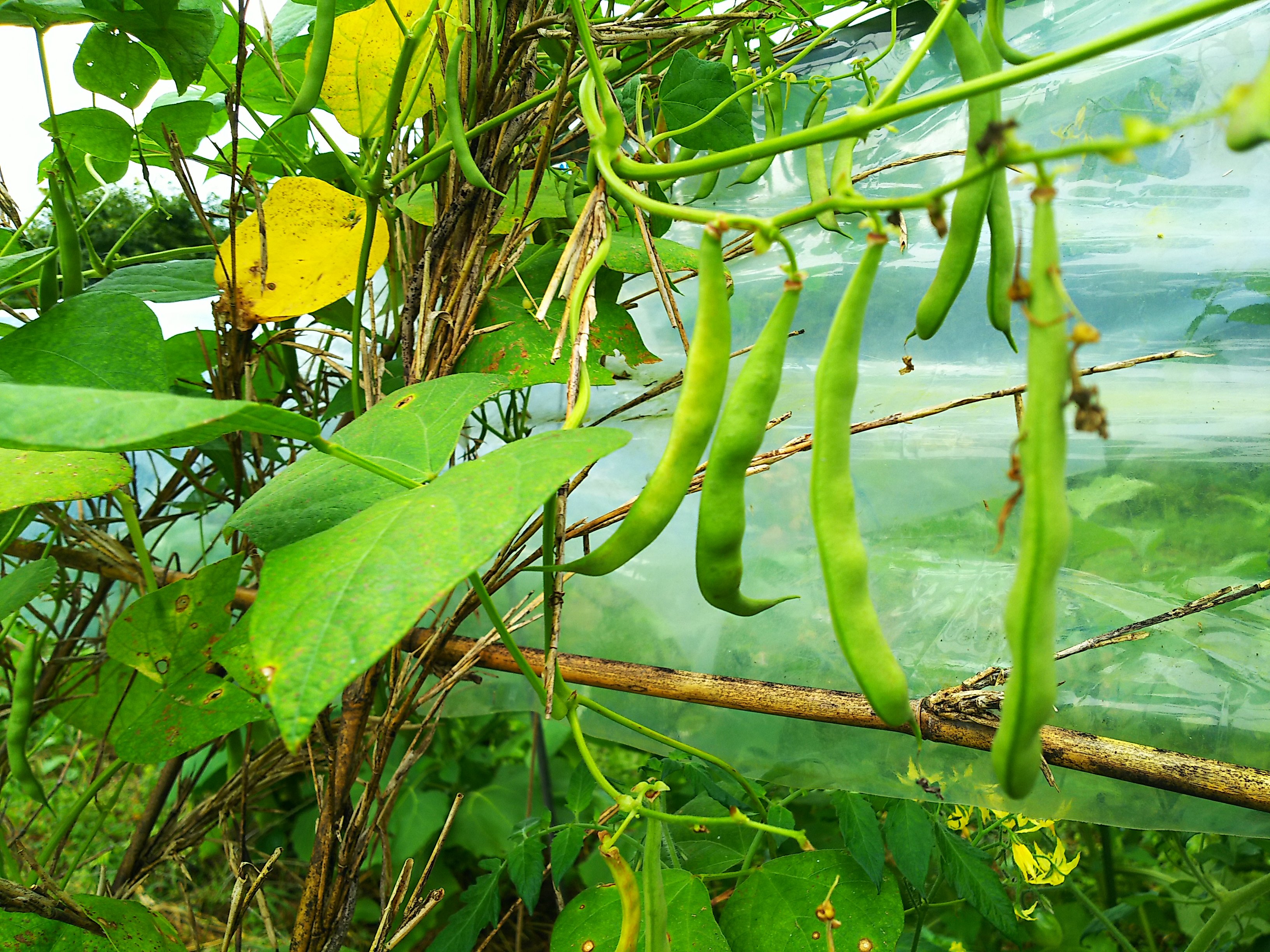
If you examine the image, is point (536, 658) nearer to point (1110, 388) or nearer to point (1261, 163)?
point (1110, 388)

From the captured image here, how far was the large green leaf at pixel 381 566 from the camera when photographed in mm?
308

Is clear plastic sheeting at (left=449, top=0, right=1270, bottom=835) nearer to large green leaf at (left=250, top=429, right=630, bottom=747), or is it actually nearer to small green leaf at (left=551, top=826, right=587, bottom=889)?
small green leaf at (left=551, top=826, right=587, bottom=889)

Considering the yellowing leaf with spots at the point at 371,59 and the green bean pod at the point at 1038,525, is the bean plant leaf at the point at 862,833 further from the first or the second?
the yellowing leaf with spots at the point at 371,59

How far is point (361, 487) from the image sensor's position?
52 centimetres

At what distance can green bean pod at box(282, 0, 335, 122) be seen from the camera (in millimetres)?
632

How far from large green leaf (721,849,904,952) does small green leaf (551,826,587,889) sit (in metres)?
0.16

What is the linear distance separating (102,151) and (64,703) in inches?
24.5

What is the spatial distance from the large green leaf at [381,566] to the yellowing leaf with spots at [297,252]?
41 cm

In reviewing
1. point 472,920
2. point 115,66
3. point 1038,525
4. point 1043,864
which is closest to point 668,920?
point 472,920

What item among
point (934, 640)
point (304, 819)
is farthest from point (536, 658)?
point (304, 819)

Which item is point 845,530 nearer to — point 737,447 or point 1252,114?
point 737,447

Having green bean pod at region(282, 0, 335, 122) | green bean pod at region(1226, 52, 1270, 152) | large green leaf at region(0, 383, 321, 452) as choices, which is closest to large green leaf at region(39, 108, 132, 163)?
green bean pod at region(282, 0, 335, 122)

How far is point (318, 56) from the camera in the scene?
637 millimetres

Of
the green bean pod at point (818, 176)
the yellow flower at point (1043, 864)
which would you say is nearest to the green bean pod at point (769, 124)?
the green bean pod at point (818, 176)
